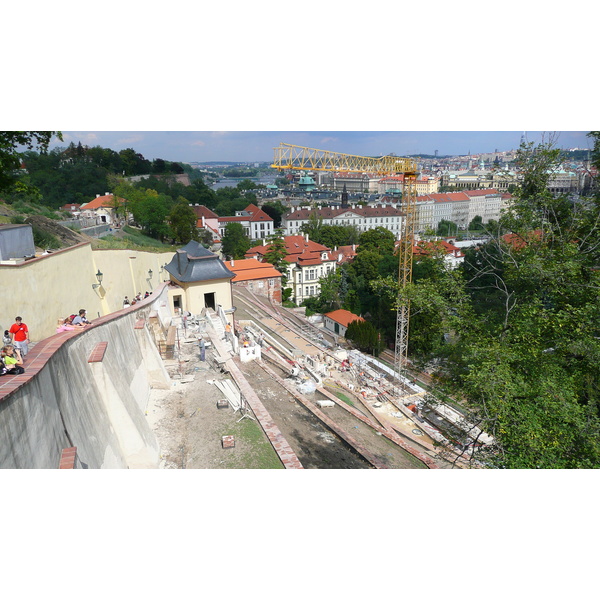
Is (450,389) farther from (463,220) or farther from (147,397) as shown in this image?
(463,220)

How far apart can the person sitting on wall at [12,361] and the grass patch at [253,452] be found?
2811 millimetres

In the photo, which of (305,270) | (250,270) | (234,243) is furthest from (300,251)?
(250,270)

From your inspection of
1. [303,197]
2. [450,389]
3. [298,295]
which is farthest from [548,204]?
[303,197]

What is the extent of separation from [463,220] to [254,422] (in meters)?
47.5

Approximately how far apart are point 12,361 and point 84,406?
904mm

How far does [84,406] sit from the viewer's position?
187 inches

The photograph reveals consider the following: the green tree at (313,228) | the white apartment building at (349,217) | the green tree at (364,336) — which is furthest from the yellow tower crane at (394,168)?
the white apartment building at (349,217)

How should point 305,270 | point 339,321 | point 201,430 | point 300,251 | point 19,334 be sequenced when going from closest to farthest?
1. point 19,334
2. point 201,430
3. point 339,321
4. point 305,270
5. point 300,251

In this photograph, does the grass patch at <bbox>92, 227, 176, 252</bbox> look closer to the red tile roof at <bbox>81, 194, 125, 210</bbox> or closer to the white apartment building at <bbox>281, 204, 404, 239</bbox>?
the red tile roof at <bbox>81, 194, 125, 210</bbox>

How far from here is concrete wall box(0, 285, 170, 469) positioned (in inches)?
150

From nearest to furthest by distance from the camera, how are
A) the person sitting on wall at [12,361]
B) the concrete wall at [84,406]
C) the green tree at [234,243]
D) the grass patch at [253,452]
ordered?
the concrete wall at [84,406]
the person sitting on wall at [12,361]
the grass patch at [253,452]
the green tree at [234,243]

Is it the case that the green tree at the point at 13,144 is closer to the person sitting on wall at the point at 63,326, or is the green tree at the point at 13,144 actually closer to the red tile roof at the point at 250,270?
the person sitting on wall at the point at 63,326

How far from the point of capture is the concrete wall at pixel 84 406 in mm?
3811

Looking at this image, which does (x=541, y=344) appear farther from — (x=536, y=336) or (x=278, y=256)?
(x=278, y=256)
